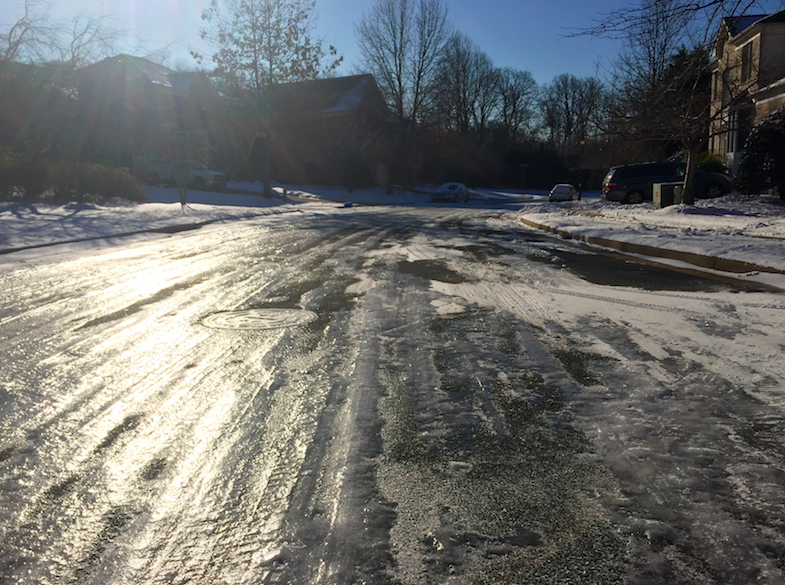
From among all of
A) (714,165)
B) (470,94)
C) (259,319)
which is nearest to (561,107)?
(470,94)

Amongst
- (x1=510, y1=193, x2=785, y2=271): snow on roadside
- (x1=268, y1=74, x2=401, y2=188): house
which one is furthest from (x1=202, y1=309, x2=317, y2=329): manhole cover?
(x1=268, y1=74, x2=401, y2=188): house

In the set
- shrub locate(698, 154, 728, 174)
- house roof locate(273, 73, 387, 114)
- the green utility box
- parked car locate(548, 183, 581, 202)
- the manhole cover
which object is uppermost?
house roof locate(273, 73, 387, 114)

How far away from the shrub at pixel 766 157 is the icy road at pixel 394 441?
47.6 ft

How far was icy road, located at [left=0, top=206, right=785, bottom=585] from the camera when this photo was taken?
7.33ft

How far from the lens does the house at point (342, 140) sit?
4644cm

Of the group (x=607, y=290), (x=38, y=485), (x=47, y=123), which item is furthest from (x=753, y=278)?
(x=47, y=123)

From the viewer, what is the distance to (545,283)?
25.6 ft

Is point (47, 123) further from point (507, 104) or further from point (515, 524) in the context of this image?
point (507, 104)

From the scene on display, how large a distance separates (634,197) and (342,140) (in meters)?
26.6

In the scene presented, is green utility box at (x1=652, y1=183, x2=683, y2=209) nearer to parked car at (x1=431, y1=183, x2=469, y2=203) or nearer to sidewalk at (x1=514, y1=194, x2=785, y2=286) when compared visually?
sidewalk at (x1=514, y1=194, x2=785, y2=286)

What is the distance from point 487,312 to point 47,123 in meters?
24.0

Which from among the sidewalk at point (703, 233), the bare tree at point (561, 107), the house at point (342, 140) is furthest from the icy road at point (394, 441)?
the bare tree at point (561, 107)

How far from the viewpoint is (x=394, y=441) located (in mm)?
3158

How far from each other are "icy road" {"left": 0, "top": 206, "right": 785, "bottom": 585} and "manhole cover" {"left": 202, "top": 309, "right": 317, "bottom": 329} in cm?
4
